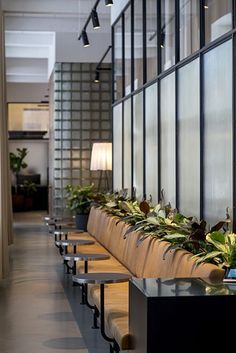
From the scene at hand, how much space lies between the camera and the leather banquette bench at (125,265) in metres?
4.56

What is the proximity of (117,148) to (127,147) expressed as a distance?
972 millimetres

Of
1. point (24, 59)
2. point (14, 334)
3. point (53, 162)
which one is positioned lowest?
point (14, 334)

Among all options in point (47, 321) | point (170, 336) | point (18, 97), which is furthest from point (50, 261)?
point (18, 97)

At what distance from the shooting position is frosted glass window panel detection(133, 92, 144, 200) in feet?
29.2

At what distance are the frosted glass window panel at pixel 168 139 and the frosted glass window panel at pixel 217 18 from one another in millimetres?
1276

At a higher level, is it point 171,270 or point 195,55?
point 195,55

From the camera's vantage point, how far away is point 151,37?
8375 millimetres

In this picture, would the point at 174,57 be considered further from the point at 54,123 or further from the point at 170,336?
the point at 54,123

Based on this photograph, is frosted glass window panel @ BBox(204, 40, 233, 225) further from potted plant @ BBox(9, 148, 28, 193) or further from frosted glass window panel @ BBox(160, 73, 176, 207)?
potted plant @ BBox(9, 148, 28, 193)

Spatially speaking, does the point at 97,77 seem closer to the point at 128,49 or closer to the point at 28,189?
the point at 128,49

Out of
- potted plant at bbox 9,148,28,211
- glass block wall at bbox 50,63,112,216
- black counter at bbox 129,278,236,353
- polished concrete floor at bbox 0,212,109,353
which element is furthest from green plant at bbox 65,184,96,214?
potted plant at bbox 9,148,28,211

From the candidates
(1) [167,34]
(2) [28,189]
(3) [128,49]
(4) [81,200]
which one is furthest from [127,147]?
(2) [28,189]

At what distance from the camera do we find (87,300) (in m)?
6.49

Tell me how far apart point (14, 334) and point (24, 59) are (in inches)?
551
